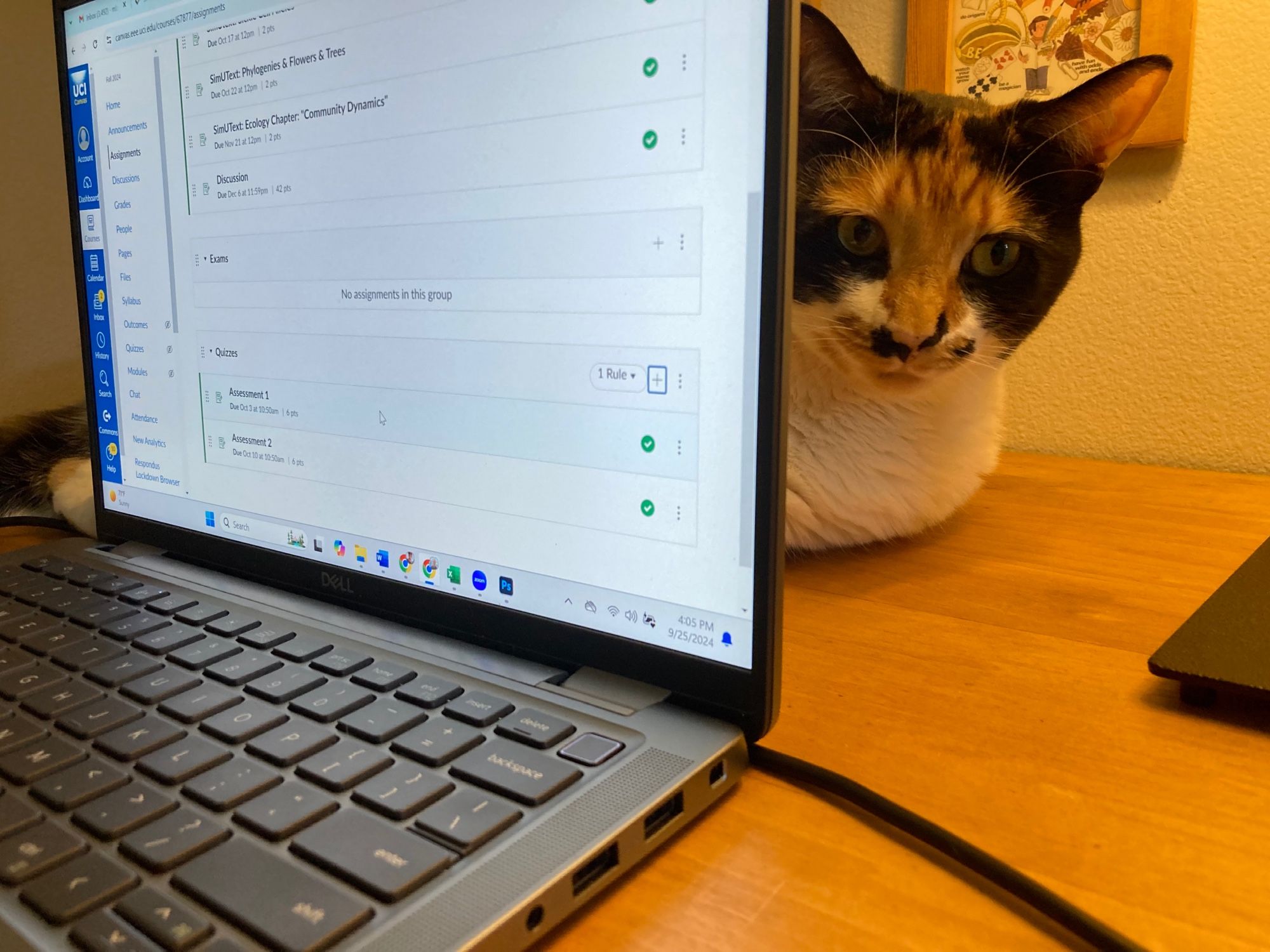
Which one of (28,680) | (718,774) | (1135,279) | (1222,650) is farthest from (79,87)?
(1135,279)

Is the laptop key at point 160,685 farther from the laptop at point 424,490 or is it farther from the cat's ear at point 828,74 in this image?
the cat's ear at point 828,74

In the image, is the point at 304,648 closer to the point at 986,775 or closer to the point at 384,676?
the point at 384,676

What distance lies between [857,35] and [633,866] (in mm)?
1017

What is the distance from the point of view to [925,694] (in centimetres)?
Answer: 44

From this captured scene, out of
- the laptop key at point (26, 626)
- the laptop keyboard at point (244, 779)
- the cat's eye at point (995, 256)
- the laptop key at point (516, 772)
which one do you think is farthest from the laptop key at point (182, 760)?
the cat's eye at point (995, 256)

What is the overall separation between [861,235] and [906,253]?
0.04 meters

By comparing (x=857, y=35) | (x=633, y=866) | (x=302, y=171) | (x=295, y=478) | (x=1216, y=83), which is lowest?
(x=633, y=866)

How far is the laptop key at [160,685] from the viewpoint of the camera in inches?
16.0

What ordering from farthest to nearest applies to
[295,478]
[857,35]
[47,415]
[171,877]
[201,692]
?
[857,35]
[47,415]
[295,478]
[201,692]
[171,877]

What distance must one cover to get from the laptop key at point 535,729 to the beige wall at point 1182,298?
832 millimetres

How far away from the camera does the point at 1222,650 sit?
432 millimetres

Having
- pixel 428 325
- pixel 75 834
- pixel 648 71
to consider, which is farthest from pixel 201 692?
pixel 648 71

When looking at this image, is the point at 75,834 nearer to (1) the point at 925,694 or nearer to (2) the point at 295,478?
(2) the point at 295,478

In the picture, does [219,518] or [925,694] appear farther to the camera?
[219,518]
